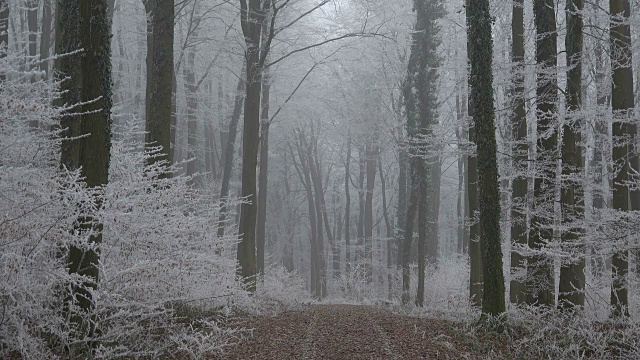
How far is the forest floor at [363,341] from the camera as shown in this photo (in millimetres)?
7668

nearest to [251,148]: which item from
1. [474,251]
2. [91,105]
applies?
[474,251]

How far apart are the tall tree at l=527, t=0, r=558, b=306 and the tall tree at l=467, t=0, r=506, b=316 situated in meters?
1.21

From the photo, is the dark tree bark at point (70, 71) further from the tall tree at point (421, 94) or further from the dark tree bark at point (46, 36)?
the tall tree at point (421, 94)

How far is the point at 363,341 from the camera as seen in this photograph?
8.79 meters

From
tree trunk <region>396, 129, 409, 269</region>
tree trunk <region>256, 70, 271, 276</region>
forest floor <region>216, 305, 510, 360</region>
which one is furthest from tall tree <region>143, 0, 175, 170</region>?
tree trunk <region>396, 129, 409, 269</region>

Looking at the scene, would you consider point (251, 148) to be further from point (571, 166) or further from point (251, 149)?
point (571, 166)

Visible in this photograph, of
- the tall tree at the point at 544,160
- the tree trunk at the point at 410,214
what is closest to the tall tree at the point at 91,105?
the tall tree at the point at 544,160

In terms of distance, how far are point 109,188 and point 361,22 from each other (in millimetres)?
17320

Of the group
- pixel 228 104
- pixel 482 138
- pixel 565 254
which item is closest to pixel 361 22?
pixel 228 104

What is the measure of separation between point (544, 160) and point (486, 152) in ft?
6.13

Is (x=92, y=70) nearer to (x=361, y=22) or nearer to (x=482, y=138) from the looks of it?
(x=482, y=138)

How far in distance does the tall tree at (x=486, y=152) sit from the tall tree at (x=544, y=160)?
121 centimetres

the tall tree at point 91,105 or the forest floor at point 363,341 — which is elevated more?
the tall tree at point 91,105

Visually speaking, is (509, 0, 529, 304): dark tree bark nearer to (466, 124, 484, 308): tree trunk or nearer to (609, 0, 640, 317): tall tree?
(466, 124, 484, 308): tree trunk
